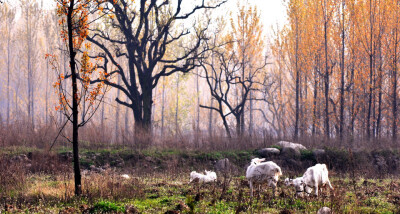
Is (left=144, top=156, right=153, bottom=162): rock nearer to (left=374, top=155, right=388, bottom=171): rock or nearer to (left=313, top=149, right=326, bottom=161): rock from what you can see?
(left=313, top=149, right=326, bottom=161): rock

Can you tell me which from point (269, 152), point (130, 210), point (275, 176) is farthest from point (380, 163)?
point (130, 210)

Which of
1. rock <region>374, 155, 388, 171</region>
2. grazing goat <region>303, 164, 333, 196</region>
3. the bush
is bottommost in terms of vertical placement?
rock <region>374, 155, 388, 171</region>

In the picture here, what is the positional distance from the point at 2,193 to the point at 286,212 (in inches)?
257

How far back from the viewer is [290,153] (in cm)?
1895

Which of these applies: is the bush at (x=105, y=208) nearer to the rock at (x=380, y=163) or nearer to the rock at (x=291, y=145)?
the rock at (x=291, y=145)

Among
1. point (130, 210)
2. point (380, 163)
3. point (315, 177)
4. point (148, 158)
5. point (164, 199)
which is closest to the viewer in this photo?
point (130, 210)

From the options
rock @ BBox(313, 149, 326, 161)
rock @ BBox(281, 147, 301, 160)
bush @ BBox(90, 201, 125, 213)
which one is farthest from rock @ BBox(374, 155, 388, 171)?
bush @ BBox(90, 201, 125, 213)

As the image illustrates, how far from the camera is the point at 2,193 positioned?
30.0 feet

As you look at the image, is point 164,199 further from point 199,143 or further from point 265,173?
point 199,143

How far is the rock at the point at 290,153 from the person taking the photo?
18844 mm

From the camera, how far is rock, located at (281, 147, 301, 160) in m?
18.8

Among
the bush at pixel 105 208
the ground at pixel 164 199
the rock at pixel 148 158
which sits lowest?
the rock at pixel 148 158

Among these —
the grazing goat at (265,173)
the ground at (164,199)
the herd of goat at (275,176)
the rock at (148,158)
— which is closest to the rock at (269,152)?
the rock at (148,158)

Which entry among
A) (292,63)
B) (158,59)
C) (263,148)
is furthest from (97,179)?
(292,63)
